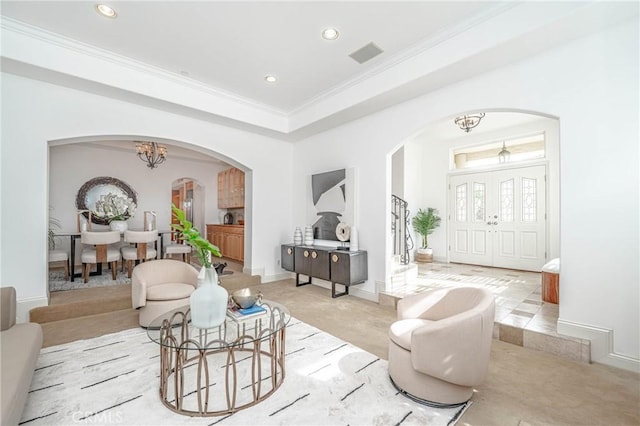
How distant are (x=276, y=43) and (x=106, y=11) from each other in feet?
5.42

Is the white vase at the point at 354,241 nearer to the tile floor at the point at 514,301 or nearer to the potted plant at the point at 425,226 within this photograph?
the tile floor at the point at 514,301

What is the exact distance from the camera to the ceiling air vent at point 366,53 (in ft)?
10.6

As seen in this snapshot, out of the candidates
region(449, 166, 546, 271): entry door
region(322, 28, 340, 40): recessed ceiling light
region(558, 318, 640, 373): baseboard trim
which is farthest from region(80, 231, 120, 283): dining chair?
region(449, 166, 546, 271): entry door

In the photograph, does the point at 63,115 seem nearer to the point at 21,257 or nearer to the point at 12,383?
the point at 21,257

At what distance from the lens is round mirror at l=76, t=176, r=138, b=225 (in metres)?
6.28

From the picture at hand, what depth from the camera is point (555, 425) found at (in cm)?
175

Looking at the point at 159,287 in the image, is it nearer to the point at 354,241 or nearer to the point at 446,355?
the point at 354,241

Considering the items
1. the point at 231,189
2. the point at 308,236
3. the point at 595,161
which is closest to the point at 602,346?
the point at 595,161

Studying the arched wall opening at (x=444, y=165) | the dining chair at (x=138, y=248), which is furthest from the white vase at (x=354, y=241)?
the dining chair at (x=138, y=248)

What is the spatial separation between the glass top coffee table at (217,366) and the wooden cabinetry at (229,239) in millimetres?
4256

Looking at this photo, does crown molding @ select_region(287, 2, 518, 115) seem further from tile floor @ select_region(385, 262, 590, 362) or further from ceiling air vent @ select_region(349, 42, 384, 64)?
tile floor @ select_region(385, 262, 590, 362)

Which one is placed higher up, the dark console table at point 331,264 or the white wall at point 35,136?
the white wall at point 35,136

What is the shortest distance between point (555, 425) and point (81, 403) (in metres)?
3.17

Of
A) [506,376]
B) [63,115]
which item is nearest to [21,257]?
[63,115]
